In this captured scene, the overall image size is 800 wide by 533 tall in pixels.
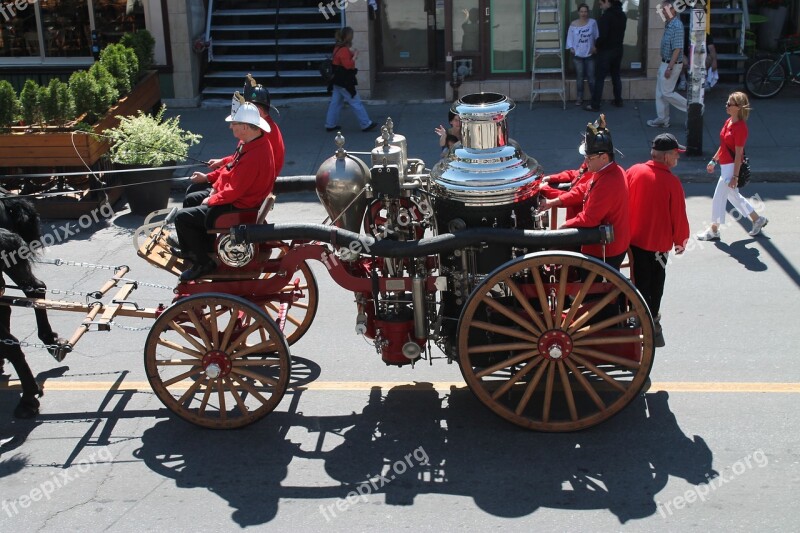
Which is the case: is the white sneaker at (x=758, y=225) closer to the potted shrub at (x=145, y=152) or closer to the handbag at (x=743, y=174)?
the handbag at (x=743, y=174)

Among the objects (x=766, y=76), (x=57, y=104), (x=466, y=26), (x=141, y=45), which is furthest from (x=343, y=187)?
(x=766, y=76)

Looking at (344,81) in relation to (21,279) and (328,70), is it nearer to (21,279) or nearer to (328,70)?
(328,70)

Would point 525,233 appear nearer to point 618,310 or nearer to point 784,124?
point 618,310

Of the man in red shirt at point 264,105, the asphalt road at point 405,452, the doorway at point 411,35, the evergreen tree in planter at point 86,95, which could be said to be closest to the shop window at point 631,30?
the doorway at point 411,35

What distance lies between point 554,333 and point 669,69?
8828mm

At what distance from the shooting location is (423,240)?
647cm

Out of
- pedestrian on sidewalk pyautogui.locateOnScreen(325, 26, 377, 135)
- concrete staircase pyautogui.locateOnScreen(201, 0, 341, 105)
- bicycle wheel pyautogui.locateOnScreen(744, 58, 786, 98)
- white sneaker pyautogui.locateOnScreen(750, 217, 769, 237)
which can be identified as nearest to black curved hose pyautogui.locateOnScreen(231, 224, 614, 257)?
white sneaker pyautogui.locateOnScreen(750, 217, 769, 237)

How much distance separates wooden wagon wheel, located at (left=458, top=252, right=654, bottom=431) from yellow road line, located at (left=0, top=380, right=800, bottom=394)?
69 centimetres

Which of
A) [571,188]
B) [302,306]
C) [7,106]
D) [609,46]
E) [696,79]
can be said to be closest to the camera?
[571,188]

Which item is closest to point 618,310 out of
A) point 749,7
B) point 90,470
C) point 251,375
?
point 251,375

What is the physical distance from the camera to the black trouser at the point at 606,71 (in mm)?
15117

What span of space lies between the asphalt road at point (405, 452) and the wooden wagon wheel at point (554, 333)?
269mm

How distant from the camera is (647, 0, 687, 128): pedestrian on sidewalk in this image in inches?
555

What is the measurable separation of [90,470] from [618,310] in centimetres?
359
